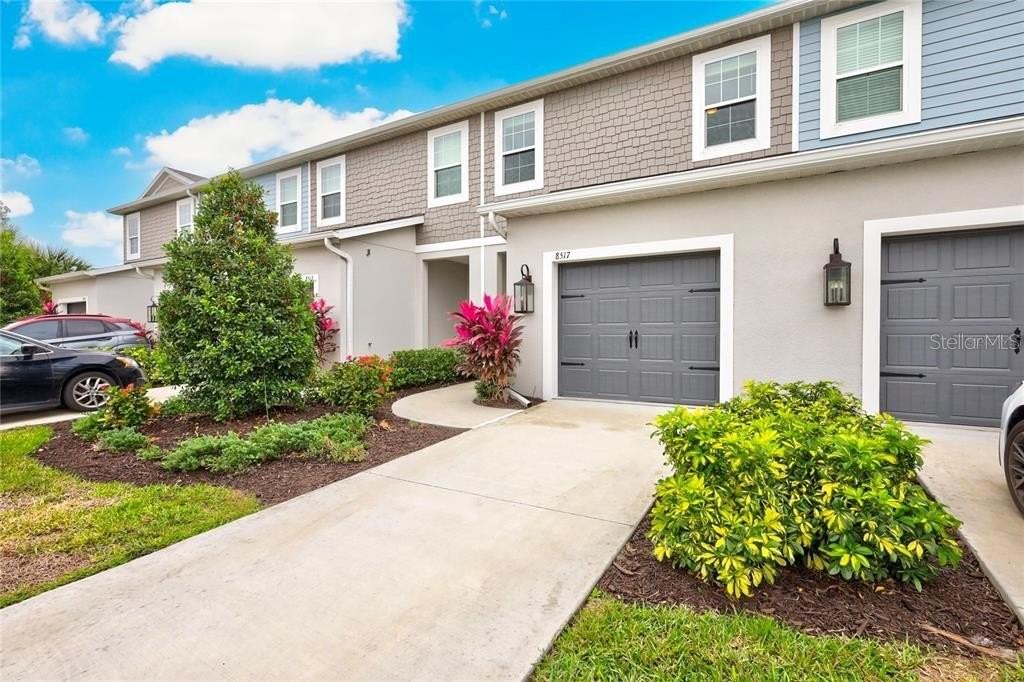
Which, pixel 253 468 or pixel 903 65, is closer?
pixel 253 468

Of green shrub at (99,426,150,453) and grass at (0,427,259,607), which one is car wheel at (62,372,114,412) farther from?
grass at (0,427,259,607)

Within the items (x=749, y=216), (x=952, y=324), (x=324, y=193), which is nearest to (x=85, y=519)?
(x=749, y=216)

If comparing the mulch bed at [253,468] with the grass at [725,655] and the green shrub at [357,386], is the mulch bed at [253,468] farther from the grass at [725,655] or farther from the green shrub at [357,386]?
the grass at [725,655]

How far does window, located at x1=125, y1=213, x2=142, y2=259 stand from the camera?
57.0ft

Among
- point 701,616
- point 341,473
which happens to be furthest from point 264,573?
point 701,616

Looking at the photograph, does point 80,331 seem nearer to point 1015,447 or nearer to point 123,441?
point 123,441

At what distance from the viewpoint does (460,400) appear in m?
7.91

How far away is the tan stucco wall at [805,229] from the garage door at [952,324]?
1.31ft

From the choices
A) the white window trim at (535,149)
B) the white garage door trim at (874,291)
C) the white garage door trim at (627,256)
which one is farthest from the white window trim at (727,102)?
the white window trim at (535,149)

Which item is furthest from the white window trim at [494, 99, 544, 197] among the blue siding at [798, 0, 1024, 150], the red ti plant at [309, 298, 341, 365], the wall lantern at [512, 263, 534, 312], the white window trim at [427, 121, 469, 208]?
the blue siding at [798, 0, 1024, 150]

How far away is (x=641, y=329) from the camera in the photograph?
720 cm

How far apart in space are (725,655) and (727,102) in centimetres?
851

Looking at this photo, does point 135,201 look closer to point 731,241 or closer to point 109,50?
point 109,50

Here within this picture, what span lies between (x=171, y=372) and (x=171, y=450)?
4.48 feet
